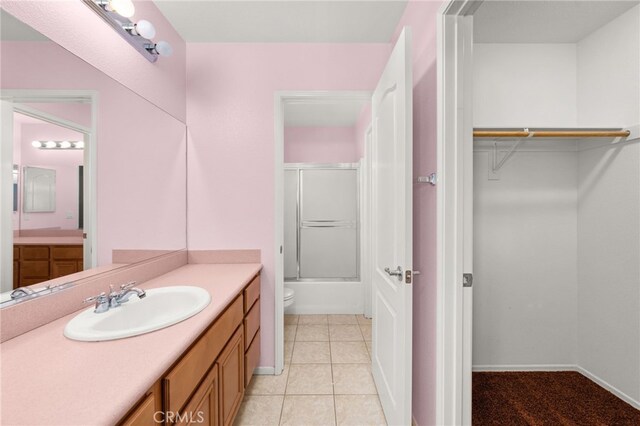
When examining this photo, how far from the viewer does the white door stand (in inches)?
49.3

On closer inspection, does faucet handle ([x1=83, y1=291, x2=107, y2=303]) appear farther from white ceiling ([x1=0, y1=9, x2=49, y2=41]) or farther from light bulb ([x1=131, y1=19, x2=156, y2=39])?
light bulb ([x1=131, y1=19, x2=156, y2=39])

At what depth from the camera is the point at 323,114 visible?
3.39 metres

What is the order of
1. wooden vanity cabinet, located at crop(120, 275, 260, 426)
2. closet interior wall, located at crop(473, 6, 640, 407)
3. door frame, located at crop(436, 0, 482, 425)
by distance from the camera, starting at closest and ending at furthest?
wooden vanity cabinet, located at crop(120, 275, 260, 426), door frame, located at crop(436, 0, 482, 425), closet interior wall, located at crop(473, 6, 640, 407)

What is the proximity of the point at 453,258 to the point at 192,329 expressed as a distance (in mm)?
1061

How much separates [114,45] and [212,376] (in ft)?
5.71

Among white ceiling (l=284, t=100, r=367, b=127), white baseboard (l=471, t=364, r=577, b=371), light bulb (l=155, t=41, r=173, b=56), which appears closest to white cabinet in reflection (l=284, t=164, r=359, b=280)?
white ceiling (l=284, t=100, r=367, b=127)

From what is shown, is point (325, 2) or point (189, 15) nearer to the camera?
point (325, 2)

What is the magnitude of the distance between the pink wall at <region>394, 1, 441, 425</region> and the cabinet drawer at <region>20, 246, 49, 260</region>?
164 cm

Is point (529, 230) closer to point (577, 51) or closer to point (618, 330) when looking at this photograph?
point (618, 330)

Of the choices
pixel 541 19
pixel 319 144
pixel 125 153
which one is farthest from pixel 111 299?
pixel 319 144

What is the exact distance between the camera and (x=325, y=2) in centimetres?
167

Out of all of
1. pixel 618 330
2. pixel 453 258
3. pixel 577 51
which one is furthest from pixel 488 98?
pixel 618 330

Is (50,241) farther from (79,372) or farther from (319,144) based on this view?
(319,144)

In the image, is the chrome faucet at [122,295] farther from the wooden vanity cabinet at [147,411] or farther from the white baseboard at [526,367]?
the white baseboard at [526,367]
